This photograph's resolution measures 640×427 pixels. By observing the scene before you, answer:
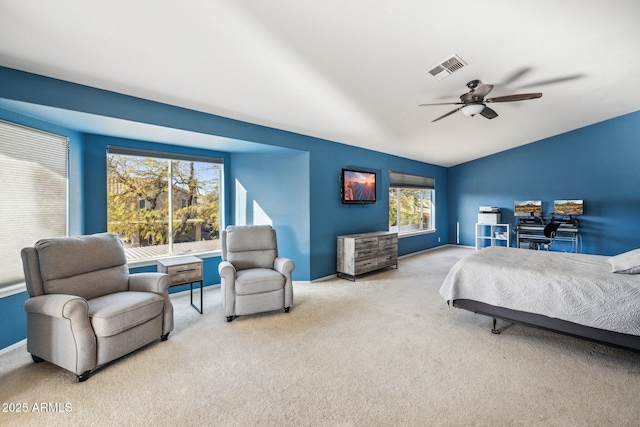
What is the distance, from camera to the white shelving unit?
6.97m

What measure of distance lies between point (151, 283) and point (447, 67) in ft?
11.9

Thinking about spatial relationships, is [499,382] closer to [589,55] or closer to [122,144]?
[589,55]

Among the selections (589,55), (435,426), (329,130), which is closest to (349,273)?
(329,130)

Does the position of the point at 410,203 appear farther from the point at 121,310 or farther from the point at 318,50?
the point at 121,310

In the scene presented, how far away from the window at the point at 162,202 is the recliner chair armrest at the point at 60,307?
5.31 ft

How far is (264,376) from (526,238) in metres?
6.62

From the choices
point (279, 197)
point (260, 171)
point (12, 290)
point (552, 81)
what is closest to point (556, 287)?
point (552, 81)

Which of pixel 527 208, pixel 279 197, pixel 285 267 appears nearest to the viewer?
pixel 285 267

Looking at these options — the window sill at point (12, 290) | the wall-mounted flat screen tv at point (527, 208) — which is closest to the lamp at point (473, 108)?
the wall-mounted flat screen tv at point (527, 208)

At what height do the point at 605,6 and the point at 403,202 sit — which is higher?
the point at 605,6

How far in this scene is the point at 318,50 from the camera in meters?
2.45

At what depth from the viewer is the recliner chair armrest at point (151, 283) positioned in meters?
2.65

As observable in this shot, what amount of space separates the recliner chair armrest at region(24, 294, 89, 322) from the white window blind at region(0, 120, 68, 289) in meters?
0.74

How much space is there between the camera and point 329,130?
440 cm
